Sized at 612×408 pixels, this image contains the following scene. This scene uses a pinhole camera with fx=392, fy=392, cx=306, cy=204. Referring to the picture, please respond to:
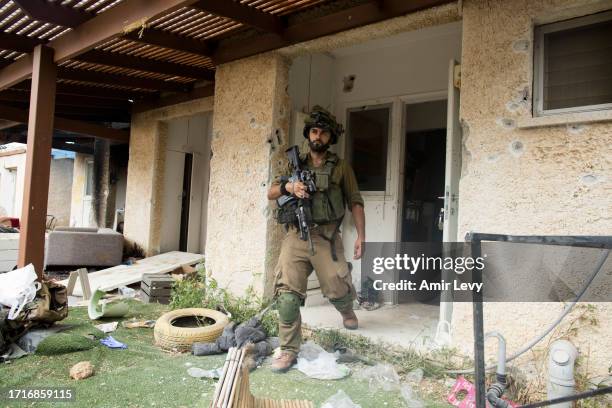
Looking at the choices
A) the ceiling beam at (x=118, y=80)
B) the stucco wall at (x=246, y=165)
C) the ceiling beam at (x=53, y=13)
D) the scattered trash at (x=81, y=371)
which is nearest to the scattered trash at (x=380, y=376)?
the stucco wall at (x=246, y=165)

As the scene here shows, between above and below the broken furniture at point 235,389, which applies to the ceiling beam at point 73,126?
above

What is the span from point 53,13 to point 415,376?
171 inches

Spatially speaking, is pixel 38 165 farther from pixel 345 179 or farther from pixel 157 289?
pixel 345 179

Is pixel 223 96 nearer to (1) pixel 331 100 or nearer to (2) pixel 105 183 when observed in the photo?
(1) pixel 331 100

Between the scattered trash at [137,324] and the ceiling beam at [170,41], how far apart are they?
2802 mm

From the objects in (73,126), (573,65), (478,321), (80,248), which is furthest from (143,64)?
(478,321)

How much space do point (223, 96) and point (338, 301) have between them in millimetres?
2570

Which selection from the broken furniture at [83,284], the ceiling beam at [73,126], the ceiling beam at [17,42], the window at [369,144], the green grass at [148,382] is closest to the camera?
the green grass at [148,382]

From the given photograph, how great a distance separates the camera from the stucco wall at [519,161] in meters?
2.36

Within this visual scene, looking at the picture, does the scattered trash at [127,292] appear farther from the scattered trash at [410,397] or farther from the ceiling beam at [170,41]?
the scattered trash at [410,397]

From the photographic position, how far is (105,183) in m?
9.20

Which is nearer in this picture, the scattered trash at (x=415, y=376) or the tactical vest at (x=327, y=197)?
the scattered trash at (x=415, y=376)

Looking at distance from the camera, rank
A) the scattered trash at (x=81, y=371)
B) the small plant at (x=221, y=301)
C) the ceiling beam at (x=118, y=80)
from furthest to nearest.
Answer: the ceiling beam at (x=118, y=80) → the small plant at (x=221, y=301) → the scattered trash at (x=81, y=371)

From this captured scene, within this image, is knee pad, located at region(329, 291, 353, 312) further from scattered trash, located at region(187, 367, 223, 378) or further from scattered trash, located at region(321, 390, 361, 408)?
scattered trash, located at region(187, 367, 223, 378)
